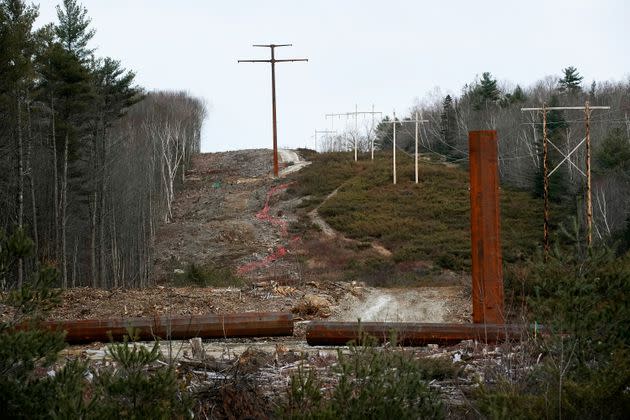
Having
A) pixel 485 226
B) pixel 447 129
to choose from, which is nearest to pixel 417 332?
pixel 485 226

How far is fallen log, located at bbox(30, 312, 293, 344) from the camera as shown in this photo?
11527 millimetres

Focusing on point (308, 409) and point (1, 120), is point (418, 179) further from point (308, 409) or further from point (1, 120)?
point (308, 409)

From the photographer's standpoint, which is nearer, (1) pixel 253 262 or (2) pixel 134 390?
(2) pixel 134 390

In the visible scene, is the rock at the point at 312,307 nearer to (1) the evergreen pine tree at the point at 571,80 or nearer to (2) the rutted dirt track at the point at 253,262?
(2) the rutted dirt track at the point at 253,262

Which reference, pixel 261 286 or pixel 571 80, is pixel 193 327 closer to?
pixel 261 286

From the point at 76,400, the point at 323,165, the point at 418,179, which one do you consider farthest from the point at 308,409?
the point at 323,165

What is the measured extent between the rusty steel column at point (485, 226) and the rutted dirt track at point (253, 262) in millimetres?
4125

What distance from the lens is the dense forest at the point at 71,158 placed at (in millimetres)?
29969

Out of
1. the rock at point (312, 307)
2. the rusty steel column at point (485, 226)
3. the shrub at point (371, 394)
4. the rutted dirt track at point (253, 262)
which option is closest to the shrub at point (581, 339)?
the shrub at point (371, 394)

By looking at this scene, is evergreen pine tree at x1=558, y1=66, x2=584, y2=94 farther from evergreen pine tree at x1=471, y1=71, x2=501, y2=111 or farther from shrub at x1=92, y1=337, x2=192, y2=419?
shrub at x1=92, y1=337, x2=192, y2=419

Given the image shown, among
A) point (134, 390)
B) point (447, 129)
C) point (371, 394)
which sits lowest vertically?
point (371, 394)

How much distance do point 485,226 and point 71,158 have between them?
31408 mm

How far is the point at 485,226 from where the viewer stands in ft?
38.7

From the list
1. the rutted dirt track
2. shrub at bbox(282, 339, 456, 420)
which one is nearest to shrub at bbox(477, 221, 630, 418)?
shrub at bbox(282, 339, 456, 420)
